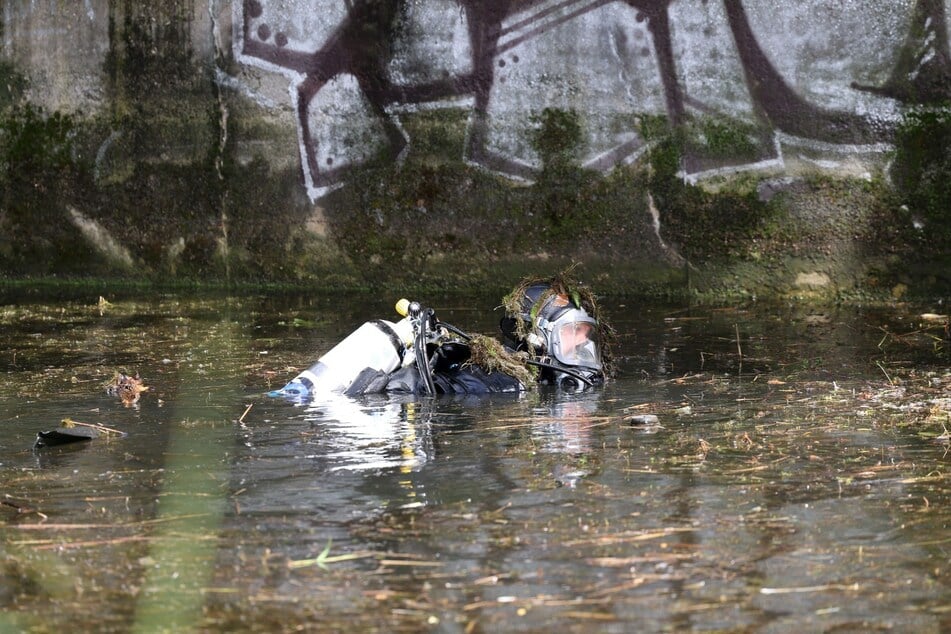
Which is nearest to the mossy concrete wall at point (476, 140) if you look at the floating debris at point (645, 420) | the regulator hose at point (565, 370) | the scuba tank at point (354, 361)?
the regulator hose at point (565, 370)

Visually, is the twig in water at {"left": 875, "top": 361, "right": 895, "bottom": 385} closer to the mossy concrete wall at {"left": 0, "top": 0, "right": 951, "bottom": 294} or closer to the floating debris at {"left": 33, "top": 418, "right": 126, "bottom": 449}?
the mossy concrete wall at {"left": 0, "top": 0, "right": 951, "bottom": 294}

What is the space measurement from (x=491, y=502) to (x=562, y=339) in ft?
8.87

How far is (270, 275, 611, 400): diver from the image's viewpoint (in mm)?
6844

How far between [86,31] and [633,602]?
32.3 ft

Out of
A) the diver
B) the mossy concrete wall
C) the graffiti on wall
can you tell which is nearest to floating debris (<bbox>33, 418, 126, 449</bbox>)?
the diver

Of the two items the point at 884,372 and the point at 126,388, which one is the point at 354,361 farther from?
the point at 884,372

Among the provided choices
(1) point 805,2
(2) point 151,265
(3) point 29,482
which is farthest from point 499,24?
(3) point 29,482

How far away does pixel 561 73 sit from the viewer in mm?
10922

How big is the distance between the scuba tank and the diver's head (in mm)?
779

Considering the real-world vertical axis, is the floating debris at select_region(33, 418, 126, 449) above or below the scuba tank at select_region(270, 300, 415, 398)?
below

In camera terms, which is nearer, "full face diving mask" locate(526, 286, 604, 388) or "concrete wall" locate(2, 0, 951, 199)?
"full face diving mask" locate(526, 286, 604, 388)

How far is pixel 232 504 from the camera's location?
4.63 metres

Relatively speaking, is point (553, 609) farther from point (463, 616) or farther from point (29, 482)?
point (29, 482)

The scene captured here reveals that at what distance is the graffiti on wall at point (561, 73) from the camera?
10273 millimetres
